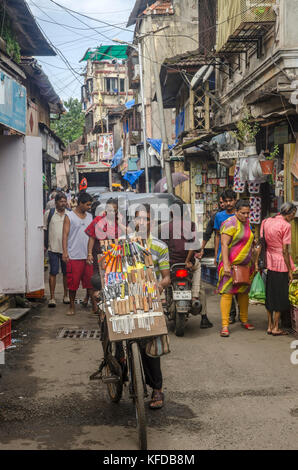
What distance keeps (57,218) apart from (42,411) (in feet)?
20.9

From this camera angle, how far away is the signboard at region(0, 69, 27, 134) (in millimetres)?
9000

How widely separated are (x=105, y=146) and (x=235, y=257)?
47.7 meters

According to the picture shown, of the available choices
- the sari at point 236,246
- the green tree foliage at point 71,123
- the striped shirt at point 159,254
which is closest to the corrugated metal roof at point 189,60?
the sari at point 236,246

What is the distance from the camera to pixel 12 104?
953cm

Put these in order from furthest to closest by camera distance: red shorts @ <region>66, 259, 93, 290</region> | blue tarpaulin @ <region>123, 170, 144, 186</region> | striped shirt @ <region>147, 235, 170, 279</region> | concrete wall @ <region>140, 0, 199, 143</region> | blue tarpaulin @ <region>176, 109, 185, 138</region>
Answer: blue tarpaulin @ <region>123, 170, 144, 186</region> → concrete wall @ <region>140, 0, 199, 143</region> → blue tarpaulin @ <region>176, 109, 185, 138</region> → red shorts @ <region>66, 259, 93, 290</region> → striped shirt @ <region>147, 235, 170, 279</region>

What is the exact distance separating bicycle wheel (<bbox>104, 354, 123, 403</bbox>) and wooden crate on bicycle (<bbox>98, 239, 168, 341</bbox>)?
1.90 feet

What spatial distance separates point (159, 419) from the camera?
509 cm

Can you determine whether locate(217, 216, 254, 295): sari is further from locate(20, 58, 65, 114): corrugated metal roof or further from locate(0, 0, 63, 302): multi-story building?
locate(20, 58, 65, 114): corrugated metal roof

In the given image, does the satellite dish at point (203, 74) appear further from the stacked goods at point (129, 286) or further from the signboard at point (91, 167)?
the signboard at point (91, 167)

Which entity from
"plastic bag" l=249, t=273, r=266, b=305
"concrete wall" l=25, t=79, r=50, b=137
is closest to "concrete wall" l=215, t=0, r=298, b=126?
"plastic bag" l=249, t=273, r=266, b=305

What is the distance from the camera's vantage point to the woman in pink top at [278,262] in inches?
320

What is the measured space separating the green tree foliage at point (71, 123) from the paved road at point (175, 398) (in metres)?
65.6

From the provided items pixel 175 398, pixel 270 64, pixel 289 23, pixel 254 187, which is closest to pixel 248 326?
pixel 175 398

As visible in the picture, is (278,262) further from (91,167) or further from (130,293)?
(91,167)
